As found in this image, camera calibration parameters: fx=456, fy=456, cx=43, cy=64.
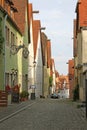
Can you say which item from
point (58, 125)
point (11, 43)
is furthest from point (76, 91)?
point (58, 125)

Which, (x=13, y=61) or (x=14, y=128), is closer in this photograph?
(x=14, y=128)

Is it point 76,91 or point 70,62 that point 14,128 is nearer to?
point 76,91

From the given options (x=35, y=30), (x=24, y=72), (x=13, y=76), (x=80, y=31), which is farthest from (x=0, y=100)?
(x=35, y=30)

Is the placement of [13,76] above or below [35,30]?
below

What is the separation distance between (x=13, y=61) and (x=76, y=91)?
9.11m

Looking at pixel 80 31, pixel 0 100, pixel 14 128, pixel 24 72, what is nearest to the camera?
pixel 14 128

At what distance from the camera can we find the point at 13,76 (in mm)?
42312

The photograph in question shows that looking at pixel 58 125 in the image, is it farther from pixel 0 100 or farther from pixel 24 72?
pixel 24 72

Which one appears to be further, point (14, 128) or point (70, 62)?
point (70, 62)

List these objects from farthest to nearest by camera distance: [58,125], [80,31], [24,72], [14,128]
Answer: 1. [24,72]
2. [80,31]
3. [58,125]
4. [14,128]

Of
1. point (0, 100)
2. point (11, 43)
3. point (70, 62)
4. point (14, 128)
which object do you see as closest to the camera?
point (14, 128)

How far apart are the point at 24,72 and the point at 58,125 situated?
119 feet

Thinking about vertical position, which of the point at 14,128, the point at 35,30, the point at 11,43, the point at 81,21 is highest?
the point at 35,30

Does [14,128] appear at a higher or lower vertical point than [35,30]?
lower
